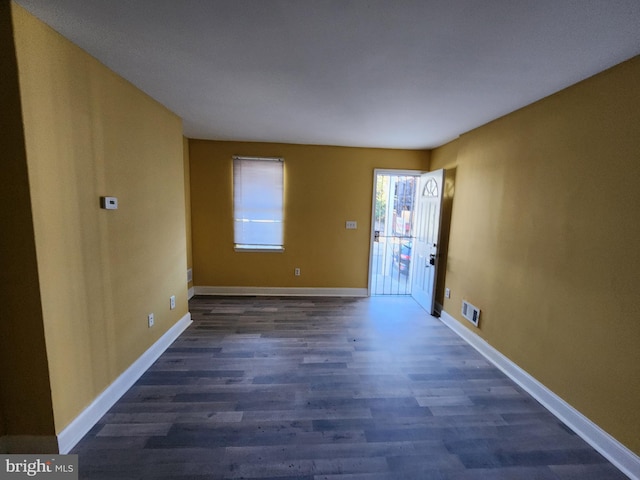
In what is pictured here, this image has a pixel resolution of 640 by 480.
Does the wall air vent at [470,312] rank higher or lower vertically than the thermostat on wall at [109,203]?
lower

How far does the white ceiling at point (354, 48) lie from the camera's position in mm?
1217

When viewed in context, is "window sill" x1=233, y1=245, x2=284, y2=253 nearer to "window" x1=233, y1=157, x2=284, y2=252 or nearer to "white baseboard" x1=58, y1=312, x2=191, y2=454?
"window" x1=233, y1=157, x2=284, y2=252

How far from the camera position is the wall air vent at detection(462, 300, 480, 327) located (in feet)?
9.30

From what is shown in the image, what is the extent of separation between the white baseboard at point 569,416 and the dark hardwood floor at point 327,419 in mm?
58

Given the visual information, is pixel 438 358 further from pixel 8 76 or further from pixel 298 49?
pixel 8 76

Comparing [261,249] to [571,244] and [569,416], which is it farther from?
[569,416]

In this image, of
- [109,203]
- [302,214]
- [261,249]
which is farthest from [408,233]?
[109,203]

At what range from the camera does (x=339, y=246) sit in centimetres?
425

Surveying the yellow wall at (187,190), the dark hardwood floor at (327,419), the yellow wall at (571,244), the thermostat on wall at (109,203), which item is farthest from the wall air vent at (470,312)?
the yellow wall at (187,190)

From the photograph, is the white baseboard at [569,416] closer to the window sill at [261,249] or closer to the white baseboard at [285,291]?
the white baseboard at [285,291]

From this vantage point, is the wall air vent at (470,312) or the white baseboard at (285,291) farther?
the white baseboard at (285,291)

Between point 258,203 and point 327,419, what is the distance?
3.07 metres

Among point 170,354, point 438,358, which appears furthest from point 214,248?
point 438,358

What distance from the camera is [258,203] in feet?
13.4
